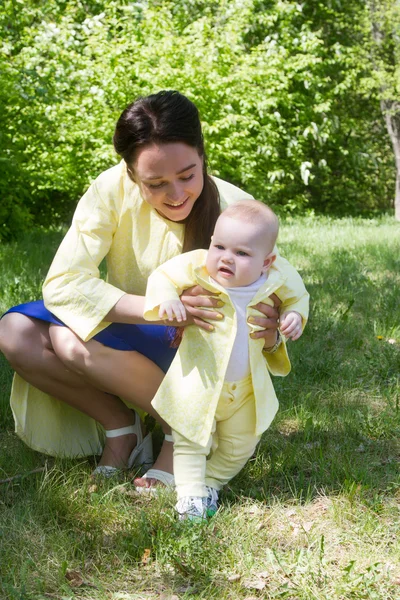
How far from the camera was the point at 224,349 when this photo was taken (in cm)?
247

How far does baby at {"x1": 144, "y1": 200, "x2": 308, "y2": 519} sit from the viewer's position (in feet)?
7.99

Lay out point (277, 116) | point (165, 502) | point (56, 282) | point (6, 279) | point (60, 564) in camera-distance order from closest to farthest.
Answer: point (60, 564) → point (165, 502) → point (56, 282) → point (6, 279) → point (277, 116)

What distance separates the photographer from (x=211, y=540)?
7.49ft

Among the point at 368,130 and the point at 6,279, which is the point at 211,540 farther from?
the point at 368,130

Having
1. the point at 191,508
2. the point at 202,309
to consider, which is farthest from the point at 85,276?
the point at 191,508

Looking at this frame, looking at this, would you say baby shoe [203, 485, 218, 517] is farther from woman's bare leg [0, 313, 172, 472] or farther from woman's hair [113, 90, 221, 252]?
woman's hair [113, 90, 221, 252]

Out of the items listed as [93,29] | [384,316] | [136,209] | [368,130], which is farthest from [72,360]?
[368,130]

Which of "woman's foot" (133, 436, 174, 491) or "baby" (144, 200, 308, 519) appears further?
"woman's foot" (133, 436, 174, 491)

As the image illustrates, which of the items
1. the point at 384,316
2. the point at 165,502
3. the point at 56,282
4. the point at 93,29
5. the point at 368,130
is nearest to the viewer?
the point at 165,502

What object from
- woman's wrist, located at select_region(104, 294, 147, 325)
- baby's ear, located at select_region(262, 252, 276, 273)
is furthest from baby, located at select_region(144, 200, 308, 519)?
woman's wrist, located at select_region(104, 294, 147, 325)

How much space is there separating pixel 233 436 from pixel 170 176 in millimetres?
909

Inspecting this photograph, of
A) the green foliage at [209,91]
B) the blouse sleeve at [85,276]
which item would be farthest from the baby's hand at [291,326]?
the green foliage at [209,91]

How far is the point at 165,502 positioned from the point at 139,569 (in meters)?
0.32

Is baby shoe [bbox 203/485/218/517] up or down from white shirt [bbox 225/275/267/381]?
down
